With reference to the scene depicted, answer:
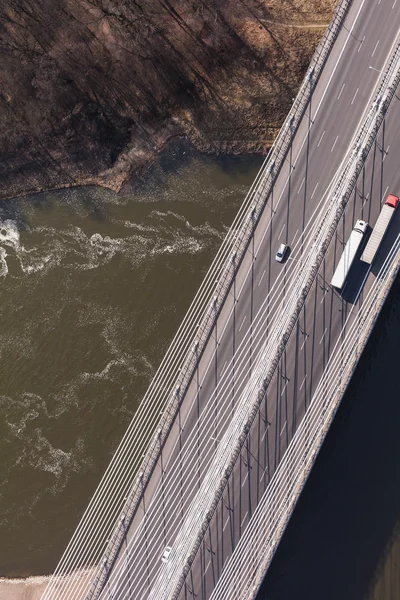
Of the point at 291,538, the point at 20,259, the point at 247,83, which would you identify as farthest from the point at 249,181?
the point at 291,538

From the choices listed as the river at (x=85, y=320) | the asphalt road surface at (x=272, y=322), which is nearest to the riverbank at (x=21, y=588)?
the river at (x=85, y=320)

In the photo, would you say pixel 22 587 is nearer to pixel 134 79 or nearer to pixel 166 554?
pixel 166 554

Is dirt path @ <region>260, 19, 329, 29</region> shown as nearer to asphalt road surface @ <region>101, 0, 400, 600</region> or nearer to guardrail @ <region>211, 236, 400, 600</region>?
asphalt road surface @ <region>101, 0, 400, 600</region>

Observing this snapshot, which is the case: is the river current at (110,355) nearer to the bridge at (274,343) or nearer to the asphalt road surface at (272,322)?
the bridge at (274,343)

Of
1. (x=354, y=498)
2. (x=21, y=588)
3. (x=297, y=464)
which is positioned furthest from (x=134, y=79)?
(x=21, y=588)

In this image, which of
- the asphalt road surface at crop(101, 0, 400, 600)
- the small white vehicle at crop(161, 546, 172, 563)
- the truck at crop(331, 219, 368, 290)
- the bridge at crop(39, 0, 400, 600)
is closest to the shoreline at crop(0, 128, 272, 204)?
the bridge at crop(39, 0, 400, 600)

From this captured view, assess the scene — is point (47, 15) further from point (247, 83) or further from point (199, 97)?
point (247, 83)
